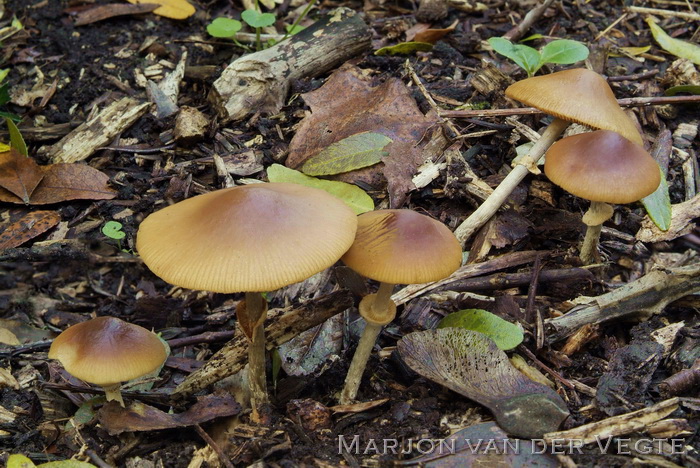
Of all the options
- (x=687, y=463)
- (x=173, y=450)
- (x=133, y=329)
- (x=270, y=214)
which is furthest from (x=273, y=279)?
(x=687, y=463)

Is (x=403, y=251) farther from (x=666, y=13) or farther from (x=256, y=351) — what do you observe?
(x=666, y=13)

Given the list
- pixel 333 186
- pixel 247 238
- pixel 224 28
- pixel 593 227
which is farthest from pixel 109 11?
pixel 593 227

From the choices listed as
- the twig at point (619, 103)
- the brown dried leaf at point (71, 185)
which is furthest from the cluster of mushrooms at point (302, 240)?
the brown dried leaf at point (71, 185)

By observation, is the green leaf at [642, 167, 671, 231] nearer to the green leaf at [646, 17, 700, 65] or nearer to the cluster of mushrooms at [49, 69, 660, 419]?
the cluster of mushrooms at [49, 69, 660, 419]

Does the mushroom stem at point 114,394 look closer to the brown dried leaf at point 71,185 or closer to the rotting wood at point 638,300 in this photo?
the brown dried leaf at point 71,185

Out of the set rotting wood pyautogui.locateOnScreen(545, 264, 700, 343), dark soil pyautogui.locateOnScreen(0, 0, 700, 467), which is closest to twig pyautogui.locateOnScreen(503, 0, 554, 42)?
dark soil pyautogui.locateOnScreen(0, 0, 700, 467)
